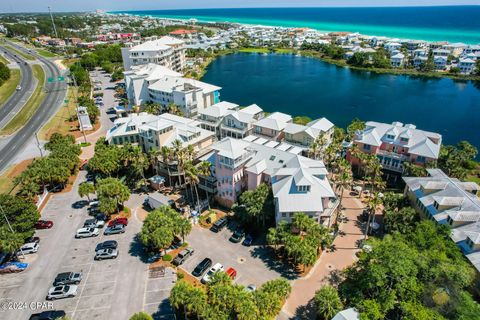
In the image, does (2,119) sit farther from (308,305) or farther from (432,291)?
(432,291)

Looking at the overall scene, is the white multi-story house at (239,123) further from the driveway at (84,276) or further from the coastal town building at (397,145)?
the driveway at (84,276)

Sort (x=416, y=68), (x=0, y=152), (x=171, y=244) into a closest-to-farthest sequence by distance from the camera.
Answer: (x=171, y=244) < (x=0, y=152) < (x=416, y=68)

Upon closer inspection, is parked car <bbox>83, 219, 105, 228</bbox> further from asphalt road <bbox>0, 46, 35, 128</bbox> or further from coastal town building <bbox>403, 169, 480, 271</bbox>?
asphalt road <bbox>0, 46, 35, 128</bbox>

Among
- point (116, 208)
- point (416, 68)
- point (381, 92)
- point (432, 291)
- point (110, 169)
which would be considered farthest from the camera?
point (416, 68)

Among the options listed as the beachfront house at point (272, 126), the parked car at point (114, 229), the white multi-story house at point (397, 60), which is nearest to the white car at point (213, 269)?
the parked car at point (114, 229)

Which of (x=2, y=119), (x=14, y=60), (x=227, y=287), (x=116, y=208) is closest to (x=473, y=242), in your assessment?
(x=227, y=287)

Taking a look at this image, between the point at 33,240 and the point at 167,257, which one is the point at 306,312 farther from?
the point at 33,240

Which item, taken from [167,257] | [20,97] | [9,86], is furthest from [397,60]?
[9,86]

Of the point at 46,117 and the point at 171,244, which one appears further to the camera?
the point at 46,117
